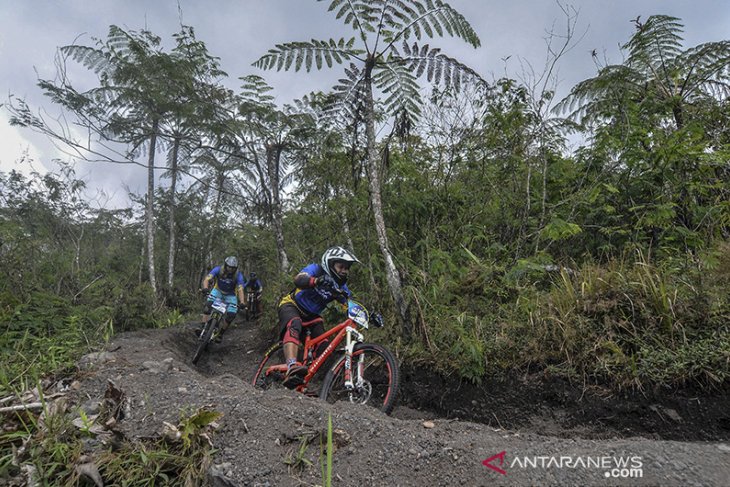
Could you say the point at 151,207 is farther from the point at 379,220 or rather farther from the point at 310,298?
the point at 379,220

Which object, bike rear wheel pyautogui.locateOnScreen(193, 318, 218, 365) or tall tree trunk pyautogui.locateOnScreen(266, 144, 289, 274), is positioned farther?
tall tree trunk pyautogui.locateOnScreen(266, 144, 289, 274)

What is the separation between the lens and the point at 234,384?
3.99 m

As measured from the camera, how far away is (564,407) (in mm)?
3344

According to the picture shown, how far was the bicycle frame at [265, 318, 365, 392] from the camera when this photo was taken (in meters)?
4.04

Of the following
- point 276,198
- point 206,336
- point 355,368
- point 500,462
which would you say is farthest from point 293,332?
point 276,198

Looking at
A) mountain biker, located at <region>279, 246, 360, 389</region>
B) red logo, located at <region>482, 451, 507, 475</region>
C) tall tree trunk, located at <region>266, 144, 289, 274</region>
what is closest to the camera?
red logo, located at <region>482, 451, 507, 475</region>

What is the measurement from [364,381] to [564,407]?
Answer: 1968 millimetres

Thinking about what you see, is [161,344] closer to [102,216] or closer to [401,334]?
[401,334]

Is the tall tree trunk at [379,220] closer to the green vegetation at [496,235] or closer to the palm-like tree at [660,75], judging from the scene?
the green vegetation at [496,235]

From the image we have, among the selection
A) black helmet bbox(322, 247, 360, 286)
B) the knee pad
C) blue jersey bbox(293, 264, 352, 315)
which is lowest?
the knee pad

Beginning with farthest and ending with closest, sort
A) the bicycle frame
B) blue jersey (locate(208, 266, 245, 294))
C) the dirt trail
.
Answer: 1. blue jersey (locate(208, 266, 245, 294))
2. the bicycle frame
3. the dirt trail

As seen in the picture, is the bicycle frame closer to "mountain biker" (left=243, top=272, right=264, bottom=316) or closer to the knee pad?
the knee pad

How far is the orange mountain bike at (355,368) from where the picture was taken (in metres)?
3.89

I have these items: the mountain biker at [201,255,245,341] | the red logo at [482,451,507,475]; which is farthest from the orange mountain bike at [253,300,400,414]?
the mountain biker at [201,255,245,341]
